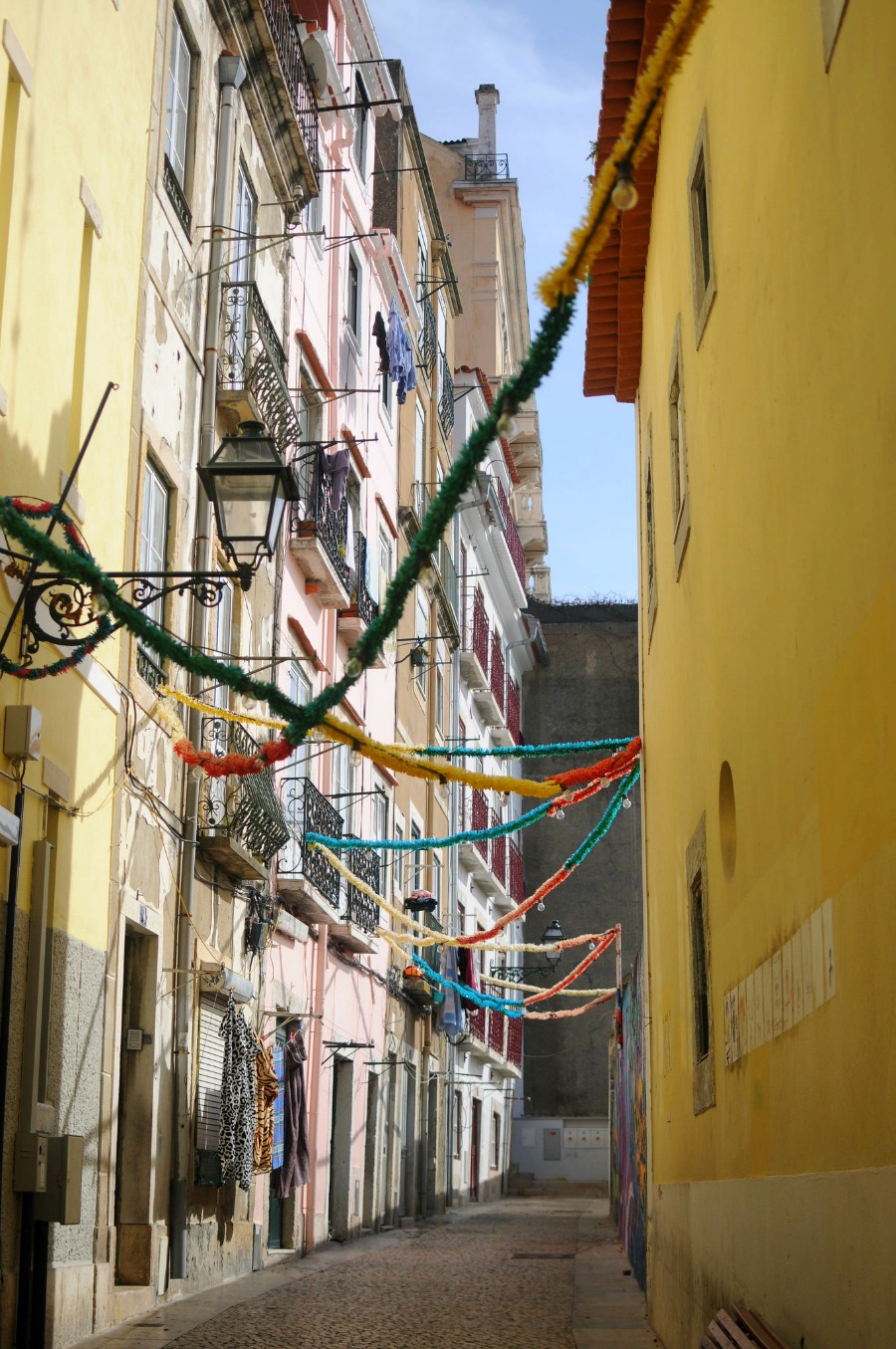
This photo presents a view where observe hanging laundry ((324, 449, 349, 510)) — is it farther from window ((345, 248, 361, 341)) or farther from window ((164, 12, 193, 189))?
window ((164, 12, 193, 189))

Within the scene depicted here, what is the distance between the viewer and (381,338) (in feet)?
80.4

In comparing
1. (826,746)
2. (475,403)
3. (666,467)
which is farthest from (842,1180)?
(475,403)

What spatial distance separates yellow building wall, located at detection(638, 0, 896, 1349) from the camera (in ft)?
15.2

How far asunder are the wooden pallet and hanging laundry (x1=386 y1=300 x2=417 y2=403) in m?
19.2

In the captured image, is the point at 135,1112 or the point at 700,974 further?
the point at 135,1112

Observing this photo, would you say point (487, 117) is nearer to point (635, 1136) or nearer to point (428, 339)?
point (428, 339)

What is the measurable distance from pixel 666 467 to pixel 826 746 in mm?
6655

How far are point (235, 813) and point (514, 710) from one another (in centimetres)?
3042

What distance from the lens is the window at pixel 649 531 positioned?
13461mm

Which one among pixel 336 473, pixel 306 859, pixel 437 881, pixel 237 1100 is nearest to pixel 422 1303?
pixel 237 1100

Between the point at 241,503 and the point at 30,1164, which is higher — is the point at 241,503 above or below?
above

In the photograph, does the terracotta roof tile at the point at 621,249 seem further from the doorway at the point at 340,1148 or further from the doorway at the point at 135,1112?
the doorway at the point at 340,1148

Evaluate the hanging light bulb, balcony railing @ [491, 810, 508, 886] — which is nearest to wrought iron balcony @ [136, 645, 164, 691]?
the hanging light bulb

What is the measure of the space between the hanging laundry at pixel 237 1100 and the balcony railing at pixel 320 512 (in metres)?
5.63
